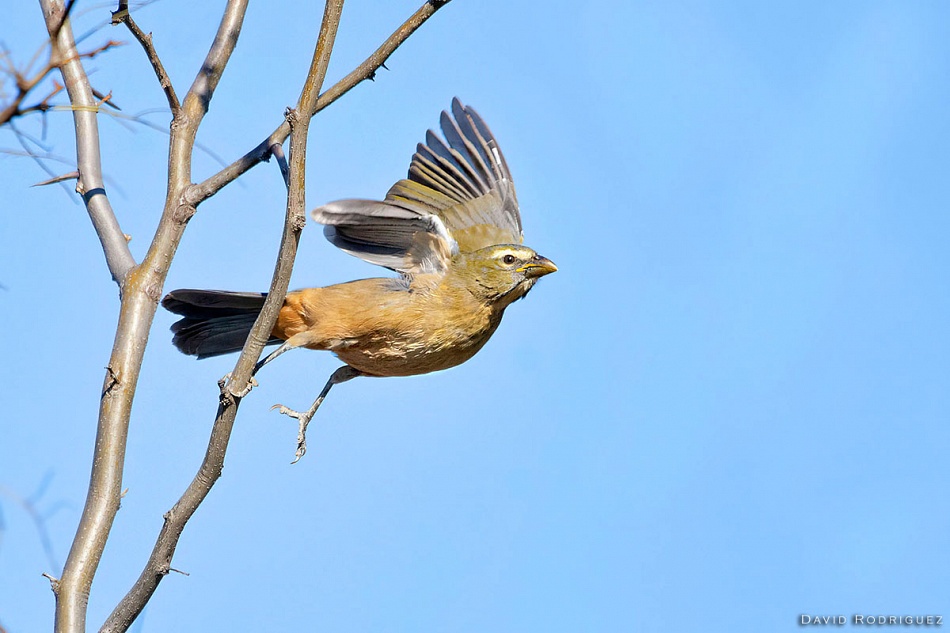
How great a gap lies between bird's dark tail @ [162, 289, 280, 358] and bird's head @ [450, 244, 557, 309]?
1.31 meters

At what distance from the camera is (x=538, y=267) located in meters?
6.00

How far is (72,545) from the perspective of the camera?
11.8 feet

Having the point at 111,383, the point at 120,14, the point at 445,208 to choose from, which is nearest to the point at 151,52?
the point at 120,14

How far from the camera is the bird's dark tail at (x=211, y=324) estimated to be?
6.01 metres

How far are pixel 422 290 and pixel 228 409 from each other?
2096mm

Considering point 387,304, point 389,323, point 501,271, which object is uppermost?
point 501,271

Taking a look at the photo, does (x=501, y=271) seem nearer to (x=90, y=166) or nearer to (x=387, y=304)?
(x=387, y=304)

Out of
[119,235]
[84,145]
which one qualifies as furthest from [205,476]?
[84,145]

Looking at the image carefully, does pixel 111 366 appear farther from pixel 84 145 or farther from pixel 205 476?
pixel 84 145

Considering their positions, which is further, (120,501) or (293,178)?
(120,501)

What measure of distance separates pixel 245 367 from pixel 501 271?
94.8 inches

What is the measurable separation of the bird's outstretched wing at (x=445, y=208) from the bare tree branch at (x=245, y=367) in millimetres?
1632

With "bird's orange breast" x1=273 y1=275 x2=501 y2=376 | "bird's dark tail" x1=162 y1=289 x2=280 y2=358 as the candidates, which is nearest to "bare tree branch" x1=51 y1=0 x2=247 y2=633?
"bird's orange breast" x1=273 y1=275 x2=501 y2=376

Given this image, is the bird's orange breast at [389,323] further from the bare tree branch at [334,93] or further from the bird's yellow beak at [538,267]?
the bare tree branch at [334,93]
